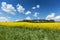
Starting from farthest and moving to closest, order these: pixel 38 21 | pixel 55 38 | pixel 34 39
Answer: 1. pixel 38 21
2. pixel 55 38
3. pixel 34 39

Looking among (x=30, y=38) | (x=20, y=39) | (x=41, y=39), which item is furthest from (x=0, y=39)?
(x=41, y=39)

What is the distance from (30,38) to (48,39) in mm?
860

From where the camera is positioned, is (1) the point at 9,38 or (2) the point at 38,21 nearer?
(1) the point at 9,38

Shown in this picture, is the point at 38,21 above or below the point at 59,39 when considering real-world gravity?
above

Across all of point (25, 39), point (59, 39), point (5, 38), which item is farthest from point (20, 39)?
point (59, 39)

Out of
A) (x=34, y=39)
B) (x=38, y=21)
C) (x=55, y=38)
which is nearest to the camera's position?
(x=34, y=39)

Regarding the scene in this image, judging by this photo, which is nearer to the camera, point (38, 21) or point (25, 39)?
point (25, 39)

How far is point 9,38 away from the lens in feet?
24.8

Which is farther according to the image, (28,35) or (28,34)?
(28,34)

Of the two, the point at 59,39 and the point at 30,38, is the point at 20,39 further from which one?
the point at 59,39

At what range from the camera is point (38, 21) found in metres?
18.6

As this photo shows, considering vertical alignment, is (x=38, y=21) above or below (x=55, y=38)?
above

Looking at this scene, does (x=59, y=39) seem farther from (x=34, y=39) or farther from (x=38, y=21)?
(x=38, y=21)

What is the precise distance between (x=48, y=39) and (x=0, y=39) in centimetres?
228
